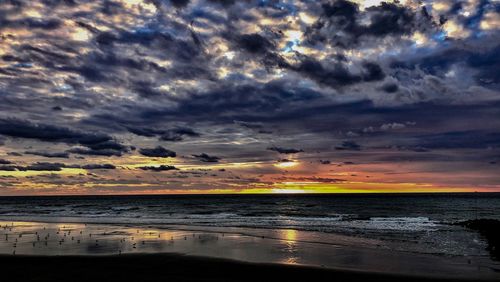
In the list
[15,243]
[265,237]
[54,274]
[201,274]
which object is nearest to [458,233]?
[265,237]

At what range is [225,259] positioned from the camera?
104ft

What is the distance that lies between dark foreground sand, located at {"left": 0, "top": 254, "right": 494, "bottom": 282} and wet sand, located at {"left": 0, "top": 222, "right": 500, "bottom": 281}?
6 cm

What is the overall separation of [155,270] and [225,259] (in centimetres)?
621

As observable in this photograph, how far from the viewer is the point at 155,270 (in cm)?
2747

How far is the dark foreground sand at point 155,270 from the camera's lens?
2508 cm

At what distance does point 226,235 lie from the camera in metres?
49.5

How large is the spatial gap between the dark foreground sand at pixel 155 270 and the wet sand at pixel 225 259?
6 centimetres

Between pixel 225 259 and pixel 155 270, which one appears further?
pixel 225 259

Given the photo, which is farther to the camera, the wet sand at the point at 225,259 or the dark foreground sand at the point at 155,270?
the wet sand at the point at 225,259

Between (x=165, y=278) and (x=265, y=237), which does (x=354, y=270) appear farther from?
(x=265, y=237)

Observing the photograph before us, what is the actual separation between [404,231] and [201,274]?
38103 mm

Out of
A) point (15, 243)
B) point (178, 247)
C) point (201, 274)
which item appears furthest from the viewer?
point (15, 243)

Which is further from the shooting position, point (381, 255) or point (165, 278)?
point (381, 255)

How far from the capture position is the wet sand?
87.6 ft
